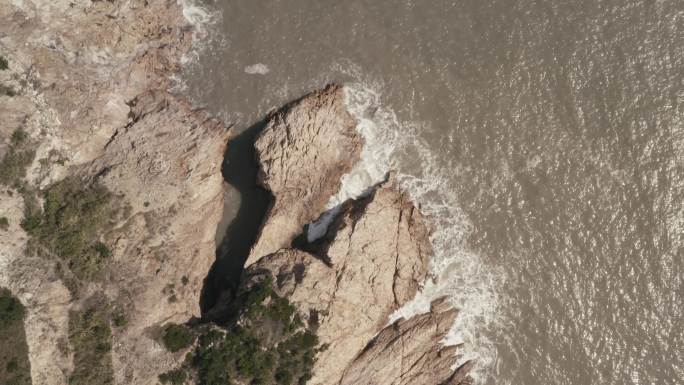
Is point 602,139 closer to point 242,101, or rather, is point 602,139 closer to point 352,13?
point 352,13

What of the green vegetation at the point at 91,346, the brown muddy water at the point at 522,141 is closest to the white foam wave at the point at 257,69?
the brown muddy water at the point at 522,141

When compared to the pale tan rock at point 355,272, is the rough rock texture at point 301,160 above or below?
above

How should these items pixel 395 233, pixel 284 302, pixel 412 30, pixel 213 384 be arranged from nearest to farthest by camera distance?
pixel 213 384, pixel 284 302, pixel 395 233, pixel 412 30

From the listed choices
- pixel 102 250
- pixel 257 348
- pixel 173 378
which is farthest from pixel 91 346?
pixel 257 348

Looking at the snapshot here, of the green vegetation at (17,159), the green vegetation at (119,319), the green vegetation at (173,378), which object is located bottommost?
the green vegetation at (173,378)

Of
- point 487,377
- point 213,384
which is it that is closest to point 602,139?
point 487,377

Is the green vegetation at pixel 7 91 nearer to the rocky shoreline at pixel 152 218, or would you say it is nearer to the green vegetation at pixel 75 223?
the rocky shoreline at pixel 152 218
